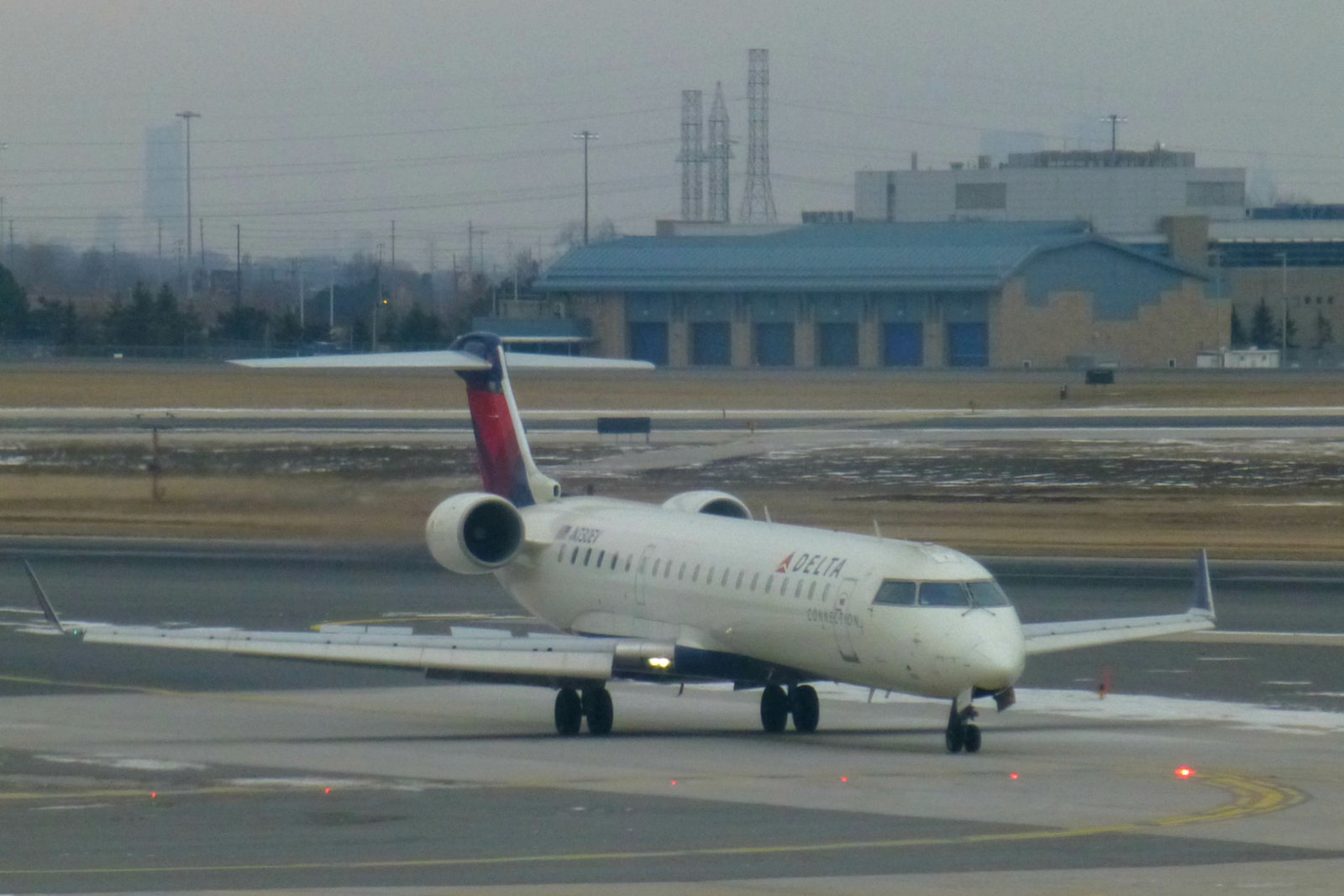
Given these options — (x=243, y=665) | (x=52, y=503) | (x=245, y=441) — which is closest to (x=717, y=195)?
(x=245, y=441)

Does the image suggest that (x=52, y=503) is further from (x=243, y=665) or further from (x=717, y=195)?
(x=717, y=195)

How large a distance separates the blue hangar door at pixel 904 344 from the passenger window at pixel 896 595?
118 meters

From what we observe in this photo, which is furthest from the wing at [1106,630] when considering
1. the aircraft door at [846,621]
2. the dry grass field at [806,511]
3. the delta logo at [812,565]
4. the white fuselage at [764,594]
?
the dry grass field at [806,511]

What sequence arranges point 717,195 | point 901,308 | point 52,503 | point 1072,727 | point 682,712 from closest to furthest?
1. point 1072,727
2. point 682,712
3. point 52,503
4. point 901,308
5. point 717,195

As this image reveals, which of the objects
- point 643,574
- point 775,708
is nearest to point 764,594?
point 775,708

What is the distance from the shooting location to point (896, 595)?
22.5 meters

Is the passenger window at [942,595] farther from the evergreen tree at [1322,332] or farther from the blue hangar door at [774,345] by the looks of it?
the evergreen tree at [1322,332]

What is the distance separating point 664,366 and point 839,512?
85553mm

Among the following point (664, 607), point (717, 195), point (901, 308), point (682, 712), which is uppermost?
point (717, 195)

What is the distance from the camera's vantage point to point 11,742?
24094mm

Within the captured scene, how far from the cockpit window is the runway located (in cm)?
181

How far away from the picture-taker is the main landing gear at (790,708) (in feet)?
82.9

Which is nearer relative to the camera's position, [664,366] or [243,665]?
[243,665]

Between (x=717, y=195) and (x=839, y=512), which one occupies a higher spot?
(x=717, y=195)
